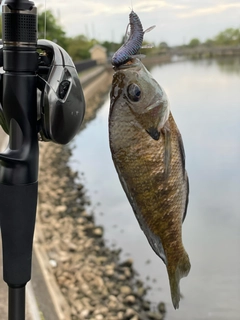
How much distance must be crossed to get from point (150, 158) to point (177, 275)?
0.16m

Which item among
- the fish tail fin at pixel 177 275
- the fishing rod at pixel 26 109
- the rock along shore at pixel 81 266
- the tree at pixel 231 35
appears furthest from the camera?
the tree at pixel 231 35

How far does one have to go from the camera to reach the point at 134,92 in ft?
2.18

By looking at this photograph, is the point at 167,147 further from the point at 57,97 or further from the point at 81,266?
the point at 81,266

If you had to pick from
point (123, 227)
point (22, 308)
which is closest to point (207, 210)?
point (123, 227)

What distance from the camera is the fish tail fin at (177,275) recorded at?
644mm

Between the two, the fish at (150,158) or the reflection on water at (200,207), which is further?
the reflection on water at (200,207)

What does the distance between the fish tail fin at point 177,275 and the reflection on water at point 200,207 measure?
→ 14.8 ft

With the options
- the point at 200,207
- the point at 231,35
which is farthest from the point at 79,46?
the point at 231,35

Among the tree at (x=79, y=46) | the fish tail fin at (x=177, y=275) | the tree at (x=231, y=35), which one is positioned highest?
the fish tail fin at (x=177, y=275)

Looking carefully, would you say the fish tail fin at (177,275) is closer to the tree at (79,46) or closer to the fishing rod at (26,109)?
the fishing rod at (26,109)

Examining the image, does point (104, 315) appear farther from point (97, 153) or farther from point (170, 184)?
point (97, 153)

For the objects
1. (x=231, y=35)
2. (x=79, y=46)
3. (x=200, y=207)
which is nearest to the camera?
(x=231, y=35)

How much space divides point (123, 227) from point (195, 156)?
3389 mm

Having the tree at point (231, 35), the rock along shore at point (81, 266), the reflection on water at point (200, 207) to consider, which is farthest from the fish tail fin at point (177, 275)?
the reflection on water at point (200, 207)
